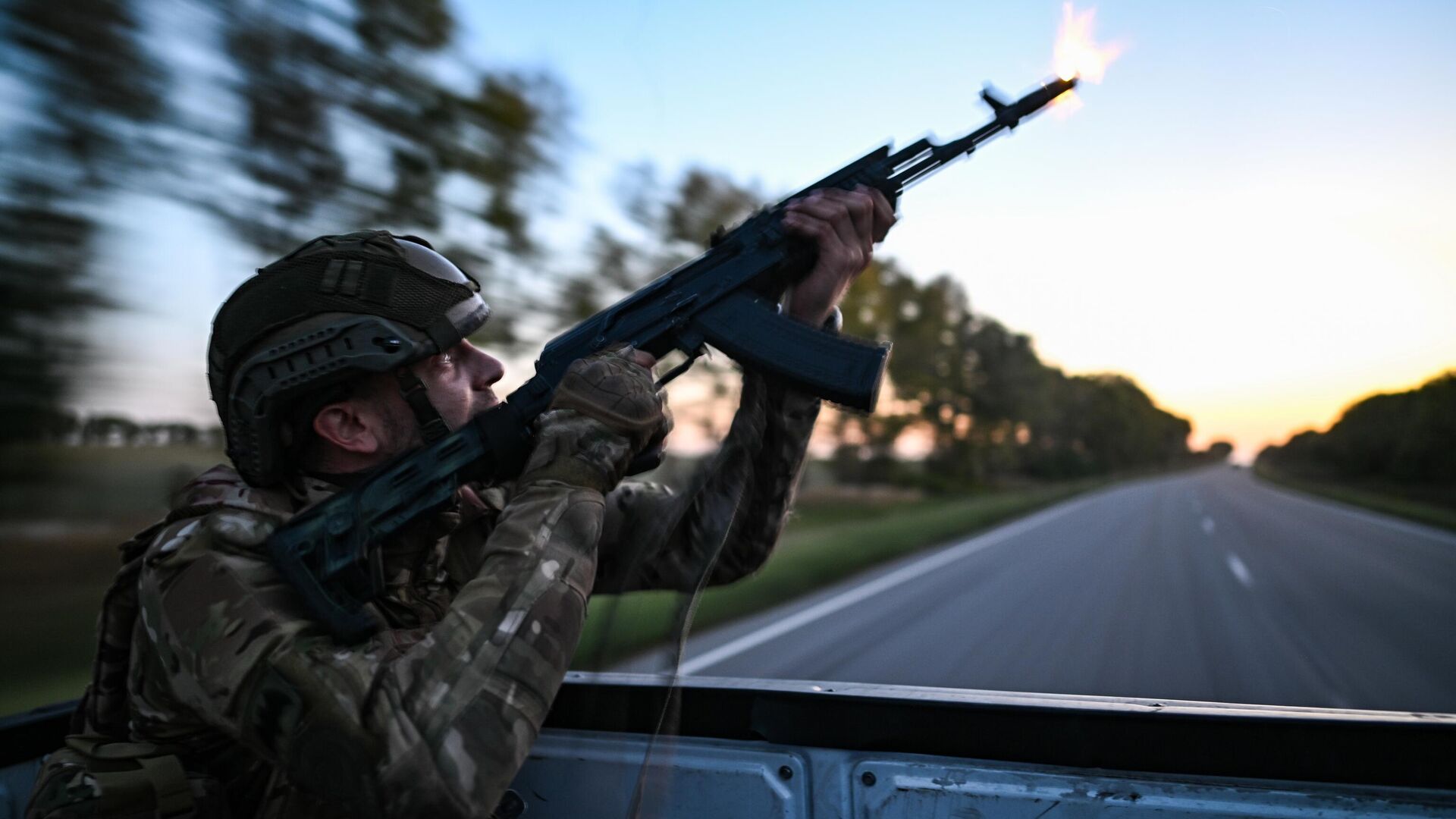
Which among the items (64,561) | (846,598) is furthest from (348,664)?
(846,598)

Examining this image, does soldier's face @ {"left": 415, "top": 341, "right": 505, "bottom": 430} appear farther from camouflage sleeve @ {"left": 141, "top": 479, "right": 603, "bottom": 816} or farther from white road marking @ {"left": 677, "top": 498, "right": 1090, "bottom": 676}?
white road marking @ {"left": 677, "top": 498, "right": 1090, "bottom": 676}

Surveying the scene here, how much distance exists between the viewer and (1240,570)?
12.4 m

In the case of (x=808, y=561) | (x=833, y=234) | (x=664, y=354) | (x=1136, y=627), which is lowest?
(x=1136, y=627)

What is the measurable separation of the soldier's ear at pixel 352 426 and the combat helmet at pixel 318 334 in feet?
0.07

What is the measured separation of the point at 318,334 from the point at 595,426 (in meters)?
0.51

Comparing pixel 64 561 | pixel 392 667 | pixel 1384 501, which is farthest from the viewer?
pixel 1384 501

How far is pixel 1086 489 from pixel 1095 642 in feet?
138

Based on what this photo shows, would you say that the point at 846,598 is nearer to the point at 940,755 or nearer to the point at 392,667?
the point at 940,755

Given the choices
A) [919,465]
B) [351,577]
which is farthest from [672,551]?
[919,465]

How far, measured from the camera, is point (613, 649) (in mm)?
2092

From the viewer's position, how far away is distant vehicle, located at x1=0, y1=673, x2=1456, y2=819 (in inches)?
59.0

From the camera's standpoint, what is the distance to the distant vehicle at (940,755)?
1.50m

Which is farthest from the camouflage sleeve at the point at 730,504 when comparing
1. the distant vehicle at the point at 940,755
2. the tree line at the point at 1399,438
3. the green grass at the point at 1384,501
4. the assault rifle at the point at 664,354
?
the green grass at the point at 1384,501

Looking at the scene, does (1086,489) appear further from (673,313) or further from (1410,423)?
(673,313)
